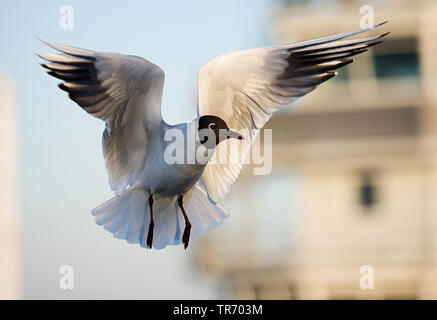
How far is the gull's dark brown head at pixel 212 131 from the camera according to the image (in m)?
3.93

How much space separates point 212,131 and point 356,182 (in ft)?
19.9

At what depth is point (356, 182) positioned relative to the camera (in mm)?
9836

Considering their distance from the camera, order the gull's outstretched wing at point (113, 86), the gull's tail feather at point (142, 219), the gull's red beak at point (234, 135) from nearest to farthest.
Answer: the gull's outstretched wing at point (113, 86)
the gull's red beak at point (234, 135)
the gull's tail feather at point (142, 219)

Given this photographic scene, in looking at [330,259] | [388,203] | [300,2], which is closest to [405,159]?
[388,203]

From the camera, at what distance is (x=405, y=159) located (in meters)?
9.79

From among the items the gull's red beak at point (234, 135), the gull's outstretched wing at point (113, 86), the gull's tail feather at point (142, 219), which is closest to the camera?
the gull's outstretched wing at point (113, 86)

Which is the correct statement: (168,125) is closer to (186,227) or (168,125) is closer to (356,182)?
(186,227)

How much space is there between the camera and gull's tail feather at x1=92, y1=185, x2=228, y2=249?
4141mm

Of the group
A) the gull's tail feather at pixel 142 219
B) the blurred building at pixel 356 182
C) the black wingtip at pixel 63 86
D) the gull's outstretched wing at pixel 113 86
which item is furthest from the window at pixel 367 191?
the black wingtip at pixel 63 86

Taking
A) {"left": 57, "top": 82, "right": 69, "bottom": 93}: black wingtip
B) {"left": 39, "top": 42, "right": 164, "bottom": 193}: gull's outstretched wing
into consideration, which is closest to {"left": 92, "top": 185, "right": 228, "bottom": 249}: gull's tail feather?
{"left": 39, "top": 42, "right": 164, "bottom": 193}: gull's outstretched wing

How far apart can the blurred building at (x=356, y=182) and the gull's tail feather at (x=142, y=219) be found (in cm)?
554

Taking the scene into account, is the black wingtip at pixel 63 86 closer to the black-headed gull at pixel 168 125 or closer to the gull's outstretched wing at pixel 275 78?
the black-headed gull at pixel 168 125

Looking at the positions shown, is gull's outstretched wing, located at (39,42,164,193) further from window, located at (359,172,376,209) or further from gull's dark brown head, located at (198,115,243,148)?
window, located at (359,172,376,209)

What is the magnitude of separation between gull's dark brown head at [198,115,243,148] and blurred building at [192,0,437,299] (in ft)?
18.5
